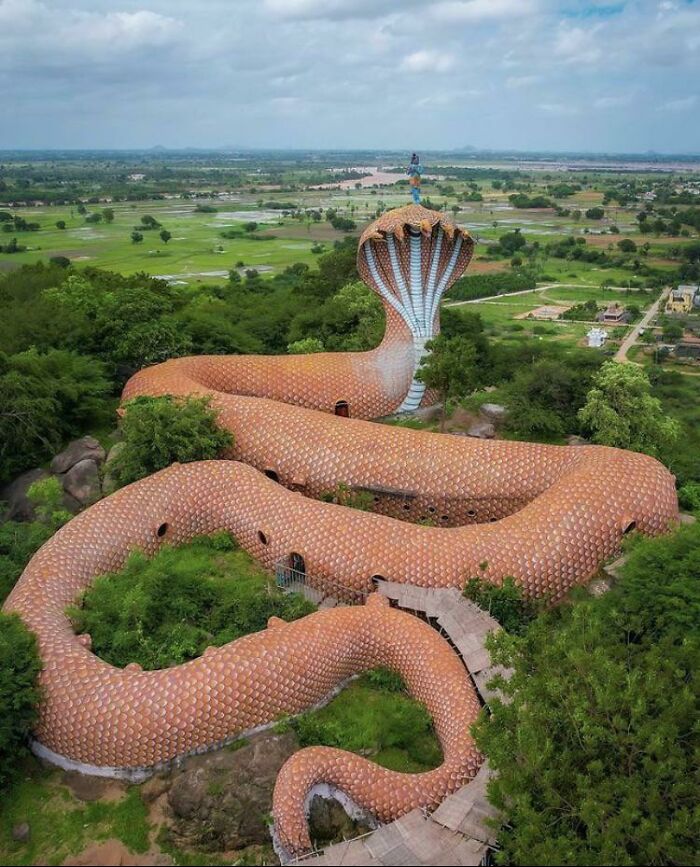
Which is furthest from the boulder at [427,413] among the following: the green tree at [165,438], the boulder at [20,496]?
the boulder at [20,496]

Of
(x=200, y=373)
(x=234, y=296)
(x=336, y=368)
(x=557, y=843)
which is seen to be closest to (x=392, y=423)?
(x=336, y=368)

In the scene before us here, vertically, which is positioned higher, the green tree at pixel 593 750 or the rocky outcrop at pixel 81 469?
the green tree at pixel 593 750

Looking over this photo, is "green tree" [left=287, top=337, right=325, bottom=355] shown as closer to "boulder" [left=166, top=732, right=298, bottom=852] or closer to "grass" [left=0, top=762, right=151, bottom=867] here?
"boulder" [left=166, top=732, right=298, bottom=852]

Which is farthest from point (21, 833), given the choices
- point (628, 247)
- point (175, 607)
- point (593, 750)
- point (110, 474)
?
point (628, 247)

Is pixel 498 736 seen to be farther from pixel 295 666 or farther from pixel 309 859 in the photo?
pixel 295 666

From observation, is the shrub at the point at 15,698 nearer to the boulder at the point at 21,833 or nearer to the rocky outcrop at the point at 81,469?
the boulder at the point at 21,833

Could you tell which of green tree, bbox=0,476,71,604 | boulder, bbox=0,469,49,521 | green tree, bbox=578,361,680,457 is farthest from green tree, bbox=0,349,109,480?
green tree, bbox=578,361,680,457
